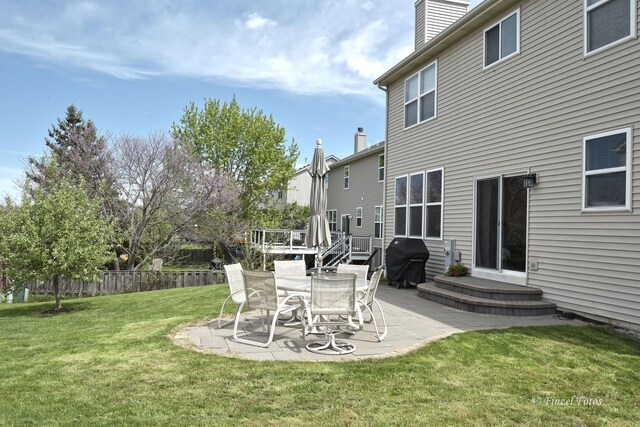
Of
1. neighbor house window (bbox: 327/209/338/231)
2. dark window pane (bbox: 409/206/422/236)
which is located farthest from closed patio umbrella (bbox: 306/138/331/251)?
neighbor house window (bbox: 327/209/338/231)

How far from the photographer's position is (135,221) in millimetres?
16922

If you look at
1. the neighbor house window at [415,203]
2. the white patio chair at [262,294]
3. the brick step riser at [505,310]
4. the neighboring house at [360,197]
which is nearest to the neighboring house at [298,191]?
the neighboring house at [360,197]

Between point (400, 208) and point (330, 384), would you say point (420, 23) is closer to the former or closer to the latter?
point (400, 208)

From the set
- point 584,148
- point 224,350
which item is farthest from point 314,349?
point 584,148

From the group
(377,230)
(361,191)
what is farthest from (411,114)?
(361,191)

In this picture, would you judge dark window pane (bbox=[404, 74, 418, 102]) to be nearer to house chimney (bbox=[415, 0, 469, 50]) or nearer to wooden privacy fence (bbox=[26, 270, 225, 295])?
house chimney (bbox=[415, 0, 469, 50])

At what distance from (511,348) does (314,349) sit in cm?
221

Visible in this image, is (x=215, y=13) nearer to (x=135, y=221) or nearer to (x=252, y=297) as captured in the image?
(x=135, y=221)

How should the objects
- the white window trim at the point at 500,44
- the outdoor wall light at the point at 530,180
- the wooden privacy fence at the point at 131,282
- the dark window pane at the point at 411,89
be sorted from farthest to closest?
the wooden privacy fence at the point at 131,282
the dark window pane at the point at 411,89
the white window trim at the point at 500,44
the outdoor wall light at the point at 530,180

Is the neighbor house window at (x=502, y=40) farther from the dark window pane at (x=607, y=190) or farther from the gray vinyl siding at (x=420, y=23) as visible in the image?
the gray vinyl siding at (x=420, y=23)

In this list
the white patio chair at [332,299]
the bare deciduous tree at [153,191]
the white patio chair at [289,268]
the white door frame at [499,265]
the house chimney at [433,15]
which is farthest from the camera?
the bare deciduous tree at [153,191]

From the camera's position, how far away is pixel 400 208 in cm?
1237

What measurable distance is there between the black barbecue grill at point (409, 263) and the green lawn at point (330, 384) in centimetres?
461

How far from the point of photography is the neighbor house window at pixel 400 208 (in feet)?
39.8
